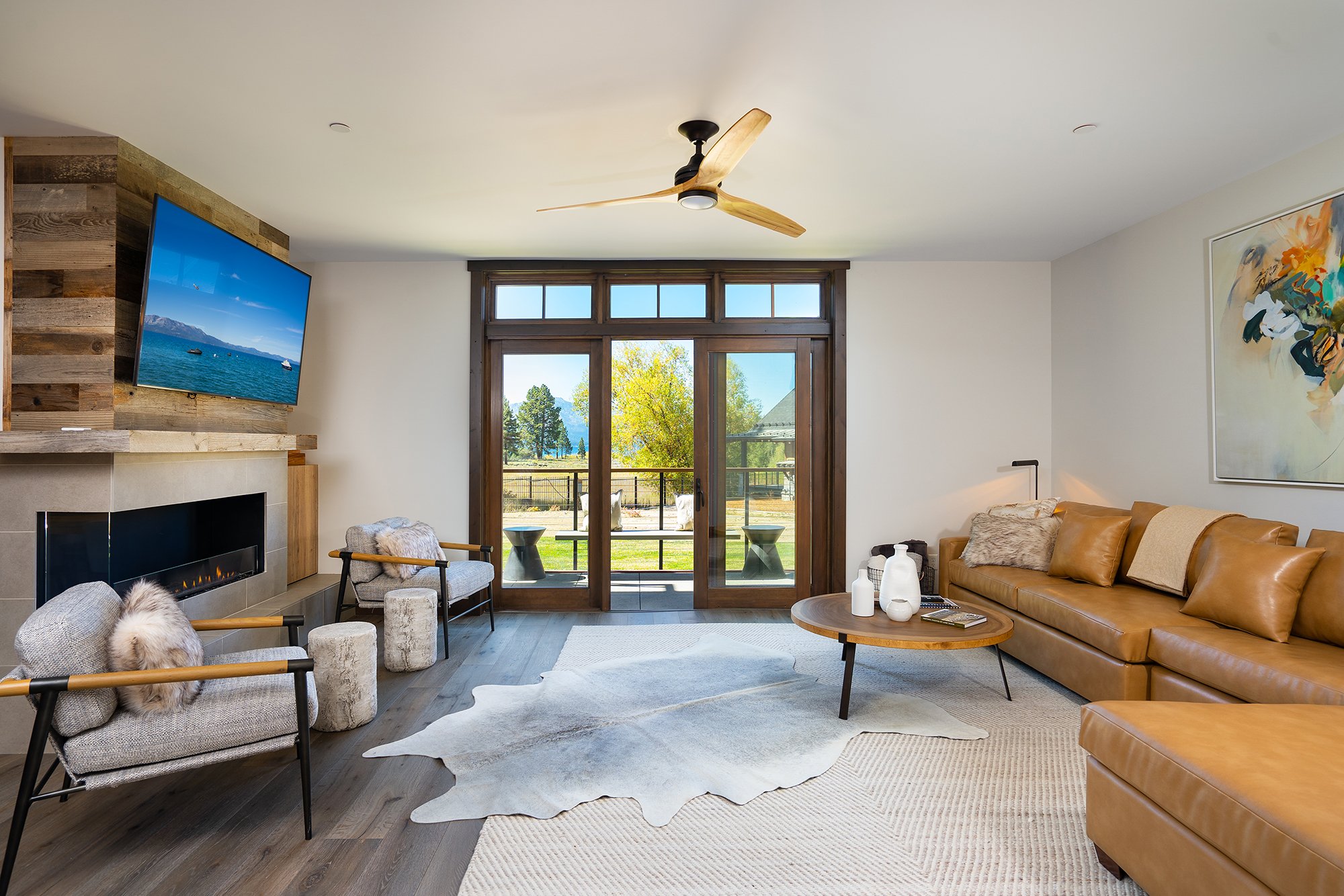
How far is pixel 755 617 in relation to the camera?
5238 millimetres

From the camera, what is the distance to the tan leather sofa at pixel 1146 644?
257 cm

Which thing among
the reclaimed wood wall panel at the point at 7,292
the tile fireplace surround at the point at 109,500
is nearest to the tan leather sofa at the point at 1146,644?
the tile fireplace surround at the point at 109,500

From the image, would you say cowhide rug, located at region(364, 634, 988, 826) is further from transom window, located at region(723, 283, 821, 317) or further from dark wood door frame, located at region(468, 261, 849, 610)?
transom window, located at region(723, 283, 821, 317)

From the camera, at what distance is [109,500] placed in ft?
10.1

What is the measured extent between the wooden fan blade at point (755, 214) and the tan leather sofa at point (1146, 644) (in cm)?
242

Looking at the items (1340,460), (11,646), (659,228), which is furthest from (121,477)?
(1340,460)

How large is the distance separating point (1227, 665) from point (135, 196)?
5251mm

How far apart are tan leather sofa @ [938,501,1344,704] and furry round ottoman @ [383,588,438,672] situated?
11.1 ft

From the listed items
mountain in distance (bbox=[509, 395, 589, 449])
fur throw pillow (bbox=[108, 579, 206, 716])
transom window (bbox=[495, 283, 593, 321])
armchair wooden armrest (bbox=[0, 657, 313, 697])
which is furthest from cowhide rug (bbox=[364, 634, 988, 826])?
transom window (bbox=[495, 283, 593, 321])

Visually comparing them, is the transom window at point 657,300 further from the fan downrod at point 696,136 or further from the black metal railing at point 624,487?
the fan downrod at point 696,136

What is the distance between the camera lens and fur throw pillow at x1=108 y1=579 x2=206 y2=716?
218 cm

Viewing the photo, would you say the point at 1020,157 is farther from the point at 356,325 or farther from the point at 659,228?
the point at 356,325

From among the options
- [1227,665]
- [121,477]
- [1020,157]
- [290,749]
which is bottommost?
[290,749]

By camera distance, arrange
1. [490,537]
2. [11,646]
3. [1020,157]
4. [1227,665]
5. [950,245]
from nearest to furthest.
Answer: [1227,665], [11,646], [1020,157], [950,245], [490,537]
